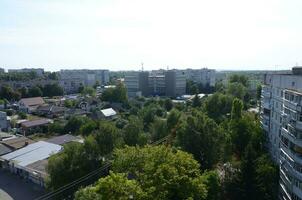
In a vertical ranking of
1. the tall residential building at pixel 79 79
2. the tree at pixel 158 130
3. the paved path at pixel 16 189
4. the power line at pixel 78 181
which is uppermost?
the tall residential building at pixel 79 79

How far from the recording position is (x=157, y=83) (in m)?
62.2

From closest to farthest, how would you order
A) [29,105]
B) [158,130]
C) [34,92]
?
1. [158,130]
2. [29,105]
3. [34,92]

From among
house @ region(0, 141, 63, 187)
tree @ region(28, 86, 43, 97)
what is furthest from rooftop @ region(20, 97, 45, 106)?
house @ region(0, 141, 63, 187)

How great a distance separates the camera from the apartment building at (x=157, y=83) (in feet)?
199

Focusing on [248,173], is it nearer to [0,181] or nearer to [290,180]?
[290,180]

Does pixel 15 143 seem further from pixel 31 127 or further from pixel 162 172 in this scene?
pixel 162 172

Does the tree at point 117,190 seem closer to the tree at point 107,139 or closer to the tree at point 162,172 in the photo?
the tree at point 162,172

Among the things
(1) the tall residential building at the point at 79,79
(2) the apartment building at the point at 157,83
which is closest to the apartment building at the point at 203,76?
(2) the apartment building at the point at 157,83

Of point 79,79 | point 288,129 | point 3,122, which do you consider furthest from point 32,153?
point 79,79

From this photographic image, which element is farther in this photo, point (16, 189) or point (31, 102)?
point (31, 102)

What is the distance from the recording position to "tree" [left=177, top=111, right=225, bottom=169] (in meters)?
17.7

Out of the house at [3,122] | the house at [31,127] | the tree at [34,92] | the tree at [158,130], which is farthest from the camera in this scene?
the tree at [34,92]

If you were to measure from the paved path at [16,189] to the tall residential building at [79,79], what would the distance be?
48669 millimetres

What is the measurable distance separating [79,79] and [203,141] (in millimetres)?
61669
